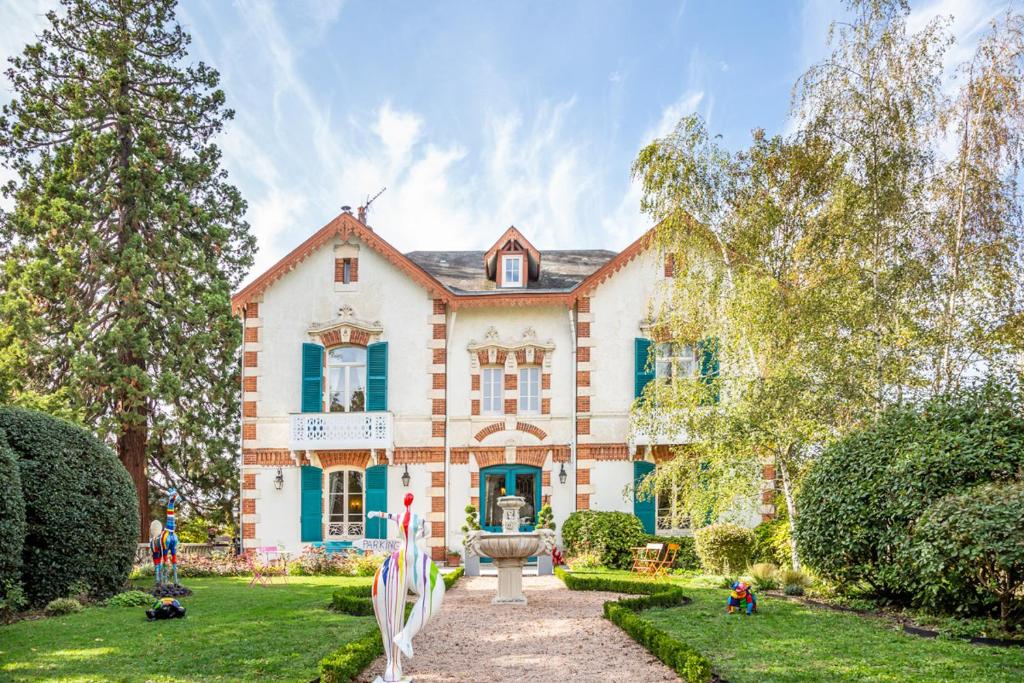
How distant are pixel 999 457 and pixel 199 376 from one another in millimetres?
19752

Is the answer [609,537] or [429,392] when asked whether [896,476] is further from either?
[429,392]

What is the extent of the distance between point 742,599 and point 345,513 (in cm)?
1174

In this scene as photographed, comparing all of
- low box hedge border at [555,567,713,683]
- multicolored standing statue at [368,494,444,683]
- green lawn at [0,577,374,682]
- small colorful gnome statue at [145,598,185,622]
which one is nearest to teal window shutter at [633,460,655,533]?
low box hedge border at [555,567,713,683]

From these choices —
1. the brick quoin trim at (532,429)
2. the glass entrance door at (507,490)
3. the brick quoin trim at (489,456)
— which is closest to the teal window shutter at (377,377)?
the brick quoin trim at (489,456)

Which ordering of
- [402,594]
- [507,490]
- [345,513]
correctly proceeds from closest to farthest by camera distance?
[402,594], [507,490], [345,513]

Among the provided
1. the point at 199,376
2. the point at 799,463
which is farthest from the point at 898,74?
the point at 199,376

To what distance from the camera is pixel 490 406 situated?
70.0 feet

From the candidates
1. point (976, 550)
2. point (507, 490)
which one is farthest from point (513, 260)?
point (976, 550)

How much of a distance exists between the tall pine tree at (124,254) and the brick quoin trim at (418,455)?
6.17 metres

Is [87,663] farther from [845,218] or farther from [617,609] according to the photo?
[845,218]

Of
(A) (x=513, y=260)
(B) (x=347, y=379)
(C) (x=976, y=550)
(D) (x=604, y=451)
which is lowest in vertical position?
(C) (x=976, y=550)

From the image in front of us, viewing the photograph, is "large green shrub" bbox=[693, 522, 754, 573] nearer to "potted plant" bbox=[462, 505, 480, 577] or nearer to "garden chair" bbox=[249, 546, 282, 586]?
"potted plant" bbox=[462, 505, 480, 577]

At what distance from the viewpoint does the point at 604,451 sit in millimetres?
20672

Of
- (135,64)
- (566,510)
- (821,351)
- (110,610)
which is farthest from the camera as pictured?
(135,64)
